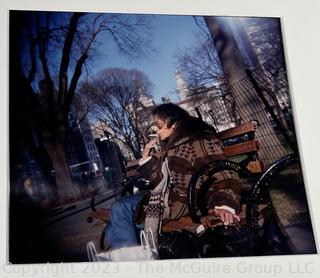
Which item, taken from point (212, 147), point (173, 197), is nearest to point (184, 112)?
point (212, 147)

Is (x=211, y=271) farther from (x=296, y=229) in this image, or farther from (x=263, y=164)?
(x=263, y=164)

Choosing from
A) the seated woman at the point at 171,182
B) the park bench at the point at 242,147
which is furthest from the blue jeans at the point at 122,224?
the park bench at the point at 242,147

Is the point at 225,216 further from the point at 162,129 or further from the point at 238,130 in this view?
the point at 162,129

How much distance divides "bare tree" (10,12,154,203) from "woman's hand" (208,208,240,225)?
945 millimetres

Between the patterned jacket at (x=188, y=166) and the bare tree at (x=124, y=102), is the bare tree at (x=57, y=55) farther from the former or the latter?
the patterned jacket at (x=188, y=166)

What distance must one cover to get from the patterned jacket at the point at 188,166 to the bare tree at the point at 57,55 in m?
0.60

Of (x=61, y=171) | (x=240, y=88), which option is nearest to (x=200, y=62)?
(x=240, y=88)

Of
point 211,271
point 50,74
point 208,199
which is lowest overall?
point 211,271

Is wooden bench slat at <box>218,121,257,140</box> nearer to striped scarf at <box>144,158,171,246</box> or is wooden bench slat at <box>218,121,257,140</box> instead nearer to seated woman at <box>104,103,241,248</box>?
seated woman at <box>104,103,241,248</box>

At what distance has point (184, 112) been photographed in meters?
2.77

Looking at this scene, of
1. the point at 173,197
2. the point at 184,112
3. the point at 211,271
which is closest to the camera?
the point at 211,271

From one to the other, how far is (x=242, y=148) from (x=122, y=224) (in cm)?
95

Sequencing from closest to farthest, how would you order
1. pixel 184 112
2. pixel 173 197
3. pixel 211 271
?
pixel 211 271 < pixel 173 197 < pixel 184 112

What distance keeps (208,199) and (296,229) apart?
60 centimetres
